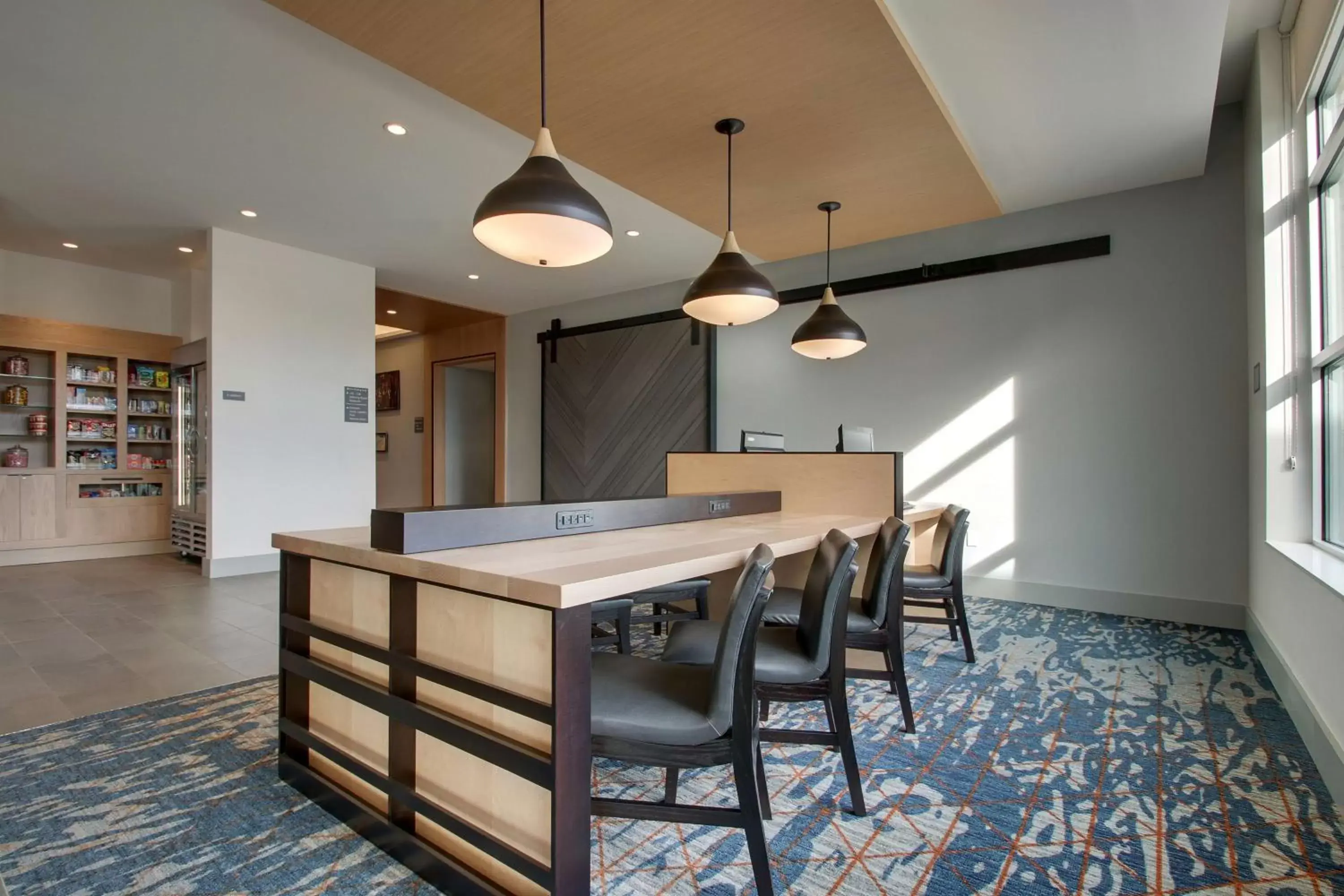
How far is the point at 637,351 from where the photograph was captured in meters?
7.43

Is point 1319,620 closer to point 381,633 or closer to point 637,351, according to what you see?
point 381,633

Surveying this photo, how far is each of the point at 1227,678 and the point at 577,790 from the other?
3.46 metres

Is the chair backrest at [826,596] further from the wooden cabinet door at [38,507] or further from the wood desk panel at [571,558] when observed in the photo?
the wooden cabinet door at [38,507]

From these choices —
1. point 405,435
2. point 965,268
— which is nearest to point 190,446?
point 405,435

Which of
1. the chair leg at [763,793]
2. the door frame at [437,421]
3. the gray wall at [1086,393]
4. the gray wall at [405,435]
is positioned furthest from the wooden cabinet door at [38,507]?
the chair leg at [763,793]

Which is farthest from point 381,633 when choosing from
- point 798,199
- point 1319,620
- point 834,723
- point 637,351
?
point 637,351

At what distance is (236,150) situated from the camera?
4.07 m

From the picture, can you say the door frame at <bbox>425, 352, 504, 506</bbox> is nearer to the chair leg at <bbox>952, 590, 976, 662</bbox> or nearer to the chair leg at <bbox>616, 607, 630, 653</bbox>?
the chair leg at <bbox>616, 607, 630, 653</bbox>

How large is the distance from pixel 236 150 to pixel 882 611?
4687 mm

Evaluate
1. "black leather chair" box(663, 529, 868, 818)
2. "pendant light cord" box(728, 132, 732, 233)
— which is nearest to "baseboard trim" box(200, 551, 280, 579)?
"pendant light cord" box(728, 132, 732, 233)

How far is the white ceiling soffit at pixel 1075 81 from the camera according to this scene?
108 inches

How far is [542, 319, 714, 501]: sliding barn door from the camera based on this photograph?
696cm

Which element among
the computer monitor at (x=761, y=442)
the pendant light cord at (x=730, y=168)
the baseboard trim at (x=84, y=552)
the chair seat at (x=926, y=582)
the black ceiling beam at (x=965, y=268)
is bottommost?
the baseboard trim at (x=84, y=552)

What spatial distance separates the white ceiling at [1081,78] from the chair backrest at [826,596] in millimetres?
2269
